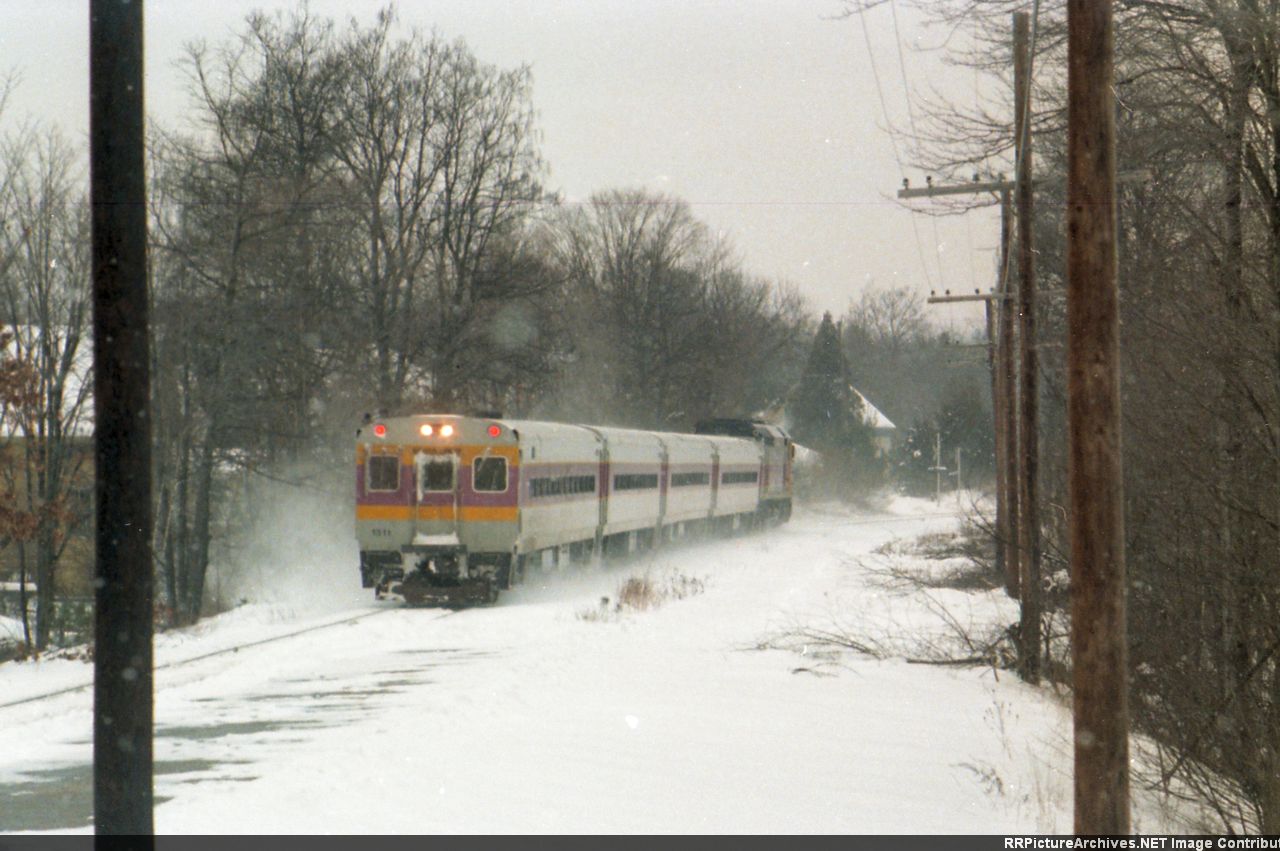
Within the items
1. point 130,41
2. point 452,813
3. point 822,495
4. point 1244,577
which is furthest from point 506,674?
point 822,495

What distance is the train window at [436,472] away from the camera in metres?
25.1

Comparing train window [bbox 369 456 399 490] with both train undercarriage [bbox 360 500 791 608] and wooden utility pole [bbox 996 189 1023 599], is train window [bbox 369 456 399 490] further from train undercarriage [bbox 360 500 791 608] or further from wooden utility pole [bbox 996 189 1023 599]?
wooden utility pole [bbox 996 189 1023 599]

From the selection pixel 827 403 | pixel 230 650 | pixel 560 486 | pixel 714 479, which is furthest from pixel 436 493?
pixel 827 403

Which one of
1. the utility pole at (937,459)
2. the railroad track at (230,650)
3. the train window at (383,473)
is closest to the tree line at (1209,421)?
the railroad track at (230,650)

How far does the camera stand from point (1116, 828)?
27.2ft

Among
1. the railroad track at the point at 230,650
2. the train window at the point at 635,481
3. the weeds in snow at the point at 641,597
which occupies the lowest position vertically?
the railroad track at the point at 230,650

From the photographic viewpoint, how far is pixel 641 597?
77.7ft

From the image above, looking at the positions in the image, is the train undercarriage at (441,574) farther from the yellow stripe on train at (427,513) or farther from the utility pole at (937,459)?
the utility pole at (937,459)

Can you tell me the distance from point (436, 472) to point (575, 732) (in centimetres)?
1397

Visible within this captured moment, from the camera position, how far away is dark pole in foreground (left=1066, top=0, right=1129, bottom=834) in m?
8.38

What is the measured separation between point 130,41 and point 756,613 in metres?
18.1

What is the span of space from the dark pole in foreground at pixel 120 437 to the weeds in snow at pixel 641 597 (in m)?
15.7

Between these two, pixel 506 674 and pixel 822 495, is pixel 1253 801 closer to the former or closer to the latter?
pixel 506 674

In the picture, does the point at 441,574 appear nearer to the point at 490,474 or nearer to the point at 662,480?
the point at 490,474
